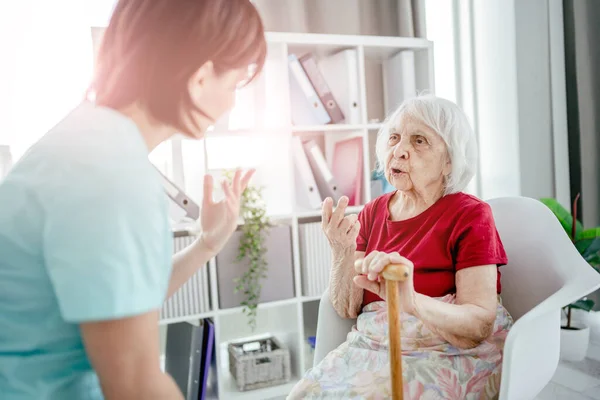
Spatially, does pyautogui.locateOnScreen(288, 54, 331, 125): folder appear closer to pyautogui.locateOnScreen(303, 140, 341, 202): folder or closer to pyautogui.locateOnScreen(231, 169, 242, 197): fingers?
pyautogui.locateOnScreen(303, 140, 341, 202): folder

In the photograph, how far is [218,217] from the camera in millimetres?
1016

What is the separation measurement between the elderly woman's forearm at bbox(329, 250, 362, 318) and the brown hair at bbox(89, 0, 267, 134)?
0.79 meters

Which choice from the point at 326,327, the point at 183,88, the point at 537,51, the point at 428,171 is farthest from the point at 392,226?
the point at 537,51

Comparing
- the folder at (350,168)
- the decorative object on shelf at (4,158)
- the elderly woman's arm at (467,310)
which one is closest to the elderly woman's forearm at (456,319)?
the elderly woman's arm at (467,310)

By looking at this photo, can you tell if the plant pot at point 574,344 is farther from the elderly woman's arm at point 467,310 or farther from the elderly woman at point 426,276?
the elderly woman's arm at point 467,310

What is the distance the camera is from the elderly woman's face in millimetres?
1362

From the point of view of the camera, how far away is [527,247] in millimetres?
1466

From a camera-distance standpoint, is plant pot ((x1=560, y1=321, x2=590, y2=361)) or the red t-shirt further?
plant pot ((x1=560, y1=321, x2=590, y2=361))

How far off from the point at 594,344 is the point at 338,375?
1985mm

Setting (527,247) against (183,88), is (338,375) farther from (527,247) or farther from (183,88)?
(183,88)

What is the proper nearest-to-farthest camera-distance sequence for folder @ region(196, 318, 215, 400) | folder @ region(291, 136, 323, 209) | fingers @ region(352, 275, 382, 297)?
1. fingers @ region(352, 275, 382, 297)
2. folder @ region(196, 318, 215, 400)
3. folder @ region(291, 136, 323, 209)

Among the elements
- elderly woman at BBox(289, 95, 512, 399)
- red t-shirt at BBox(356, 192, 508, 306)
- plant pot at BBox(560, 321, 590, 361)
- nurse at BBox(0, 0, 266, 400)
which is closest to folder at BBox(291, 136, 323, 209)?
elderly woman at BBox(289, 95, 512, 399)

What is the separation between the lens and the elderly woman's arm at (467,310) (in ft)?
3.69

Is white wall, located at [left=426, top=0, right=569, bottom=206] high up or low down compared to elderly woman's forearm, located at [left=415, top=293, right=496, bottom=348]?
up
